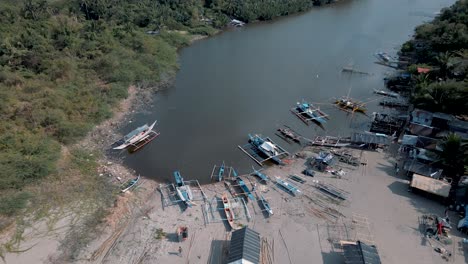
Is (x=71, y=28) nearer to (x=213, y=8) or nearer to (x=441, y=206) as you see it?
(x=213, y=8)

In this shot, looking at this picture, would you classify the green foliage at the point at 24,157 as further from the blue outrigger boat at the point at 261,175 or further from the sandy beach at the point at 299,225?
the blue outrigger boat at the point at 261,175

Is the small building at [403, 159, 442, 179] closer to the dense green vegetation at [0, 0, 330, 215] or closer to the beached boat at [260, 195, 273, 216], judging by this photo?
the beached boat at [260, 195, 273, 216]

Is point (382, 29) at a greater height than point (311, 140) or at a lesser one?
greater

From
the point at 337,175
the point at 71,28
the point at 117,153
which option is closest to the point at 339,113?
the point at 337,175

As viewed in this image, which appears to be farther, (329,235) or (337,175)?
(337,175)

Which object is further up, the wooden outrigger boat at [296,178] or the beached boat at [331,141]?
the beached boat at [331,141]

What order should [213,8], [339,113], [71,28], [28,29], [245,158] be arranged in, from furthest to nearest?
1. [213,8]
2. [71,28]
3. [28,29]
4. [339,113]
5. [245,158]

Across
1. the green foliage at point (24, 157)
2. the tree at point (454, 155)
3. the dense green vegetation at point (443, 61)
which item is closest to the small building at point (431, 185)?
the tree at point (454, 155)
